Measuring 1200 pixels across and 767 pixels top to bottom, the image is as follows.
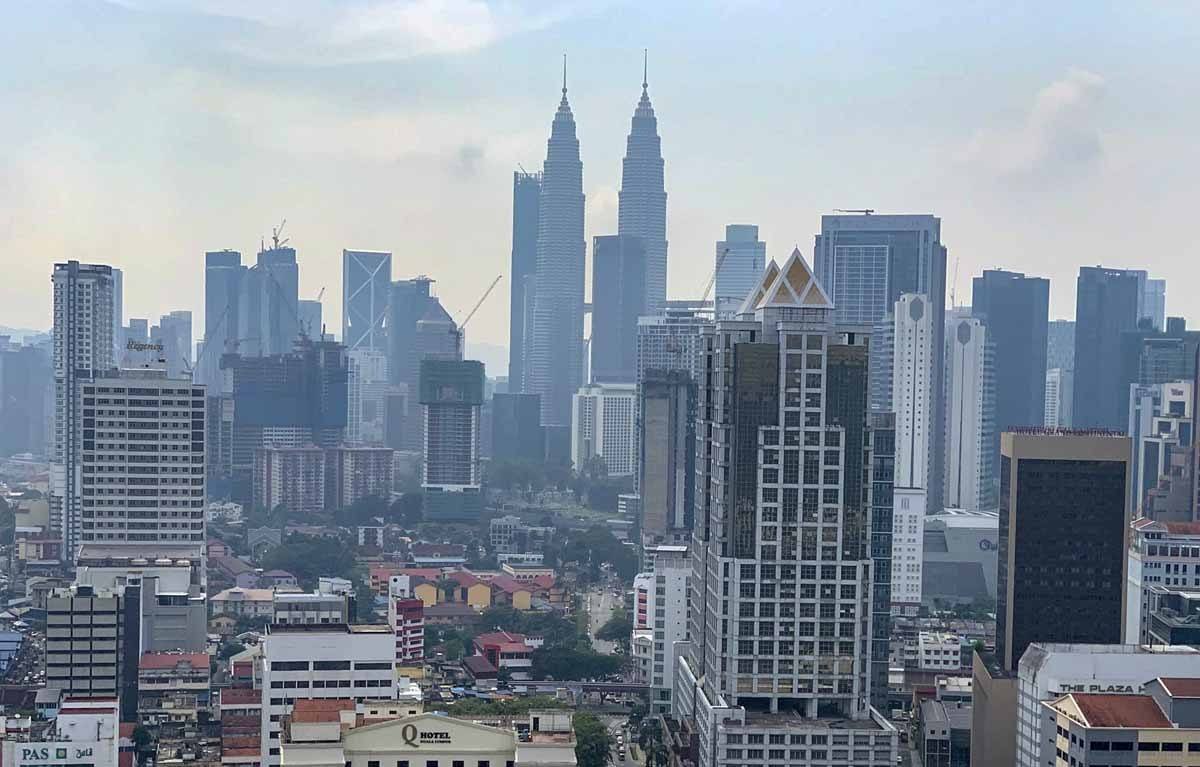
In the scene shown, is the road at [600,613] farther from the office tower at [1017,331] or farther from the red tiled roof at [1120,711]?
the office tower at [1017,331]

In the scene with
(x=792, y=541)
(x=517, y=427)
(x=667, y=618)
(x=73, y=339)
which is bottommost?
(x=667, y=618)

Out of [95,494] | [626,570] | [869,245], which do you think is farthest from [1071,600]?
[869,245]

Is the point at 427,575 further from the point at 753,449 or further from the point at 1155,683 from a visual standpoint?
the point at 1155,683

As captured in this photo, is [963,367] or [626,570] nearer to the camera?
[626,570]

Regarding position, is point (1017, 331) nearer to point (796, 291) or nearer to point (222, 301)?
point (222, 301)

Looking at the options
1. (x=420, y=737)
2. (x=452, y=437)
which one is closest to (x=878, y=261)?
(x=452, y=437)

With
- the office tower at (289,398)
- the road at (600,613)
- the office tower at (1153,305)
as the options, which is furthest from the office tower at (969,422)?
the office tower at (289,398)

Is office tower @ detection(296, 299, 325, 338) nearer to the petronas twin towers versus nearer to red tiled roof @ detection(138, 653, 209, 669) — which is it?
the petronas twin towers

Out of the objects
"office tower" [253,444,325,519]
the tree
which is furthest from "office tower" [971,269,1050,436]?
the tree
